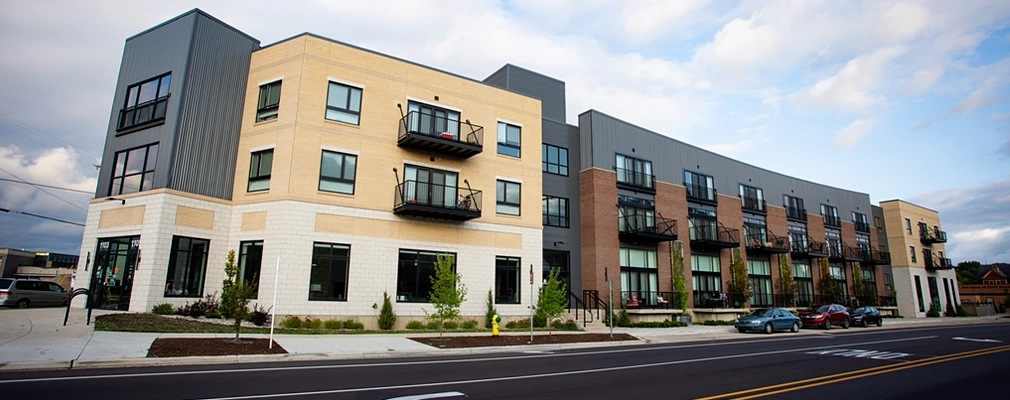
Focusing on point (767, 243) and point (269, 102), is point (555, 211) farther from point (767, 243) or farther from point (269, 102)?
point (767, 243)

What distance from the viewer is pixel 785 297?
4181cm

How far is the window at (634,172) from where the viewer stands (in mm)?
33438

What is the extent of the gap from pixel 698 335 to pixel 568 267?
26.4ft

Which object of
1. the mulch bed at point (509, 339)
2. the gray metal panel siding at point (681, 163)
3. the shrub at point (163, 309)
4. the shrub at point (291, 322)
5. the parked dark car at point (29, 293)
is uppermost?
Answer: the gray metal panel siding at point (681, 163)

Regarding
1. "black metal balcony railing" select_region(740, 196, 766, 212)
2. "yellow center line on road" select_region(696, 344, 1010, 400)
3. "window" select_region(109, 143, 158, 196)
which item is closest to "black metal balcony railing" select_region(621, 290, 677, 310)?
"black metal balcony railing" select_region(740, 196, 766, 212)

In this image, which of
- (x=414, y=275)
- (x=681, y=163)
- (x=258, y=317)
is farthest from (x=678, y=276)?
(x=258, y=317)

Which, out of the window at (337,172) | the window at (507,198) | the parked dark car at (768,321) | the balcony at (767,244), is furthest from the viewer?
the balcony at (767,244)

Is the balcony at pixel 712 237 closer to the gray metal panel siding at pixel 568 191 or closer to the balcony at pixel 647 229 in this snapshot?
the balcony at pixel 647 229

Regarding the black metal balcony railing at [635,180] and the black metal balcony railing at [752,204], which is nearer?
the black metal balcony railing at [635,180]

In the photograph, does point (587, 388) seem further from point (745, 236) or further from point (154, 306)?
point (745, 236)

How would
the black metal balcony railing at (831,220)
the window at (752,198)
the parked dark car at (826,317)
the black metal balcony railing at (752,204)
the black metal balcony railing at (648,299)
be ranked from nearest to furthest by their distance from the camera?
the black metal balcony railing at (648,299), the parked dark car at (826,317), the black metal balcony railing at (752,204), the window at (752,198), the black metal balcony railing at (831,220)

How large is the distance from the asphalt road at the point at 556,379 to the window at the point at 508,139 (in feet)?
47.1

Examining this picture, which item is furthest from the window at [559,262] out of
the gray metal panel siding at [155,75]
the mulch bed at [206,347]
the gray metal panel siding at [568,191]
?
the gray metal panel siding at [155,75]

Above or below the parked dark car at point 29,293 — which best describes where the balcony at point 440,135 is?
above
